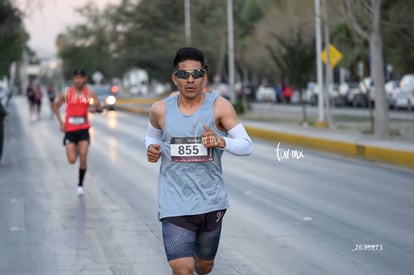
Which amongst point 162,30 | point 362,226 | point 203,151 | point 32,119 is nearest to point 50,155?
point 362,226

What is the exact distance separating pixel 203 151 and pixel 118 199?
26.8ft

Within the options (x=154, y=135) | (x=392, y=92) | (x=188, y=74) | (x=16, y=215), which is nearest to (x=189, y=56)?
(x=188, y=74)

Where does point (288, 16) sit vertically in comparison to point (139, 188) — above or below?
above

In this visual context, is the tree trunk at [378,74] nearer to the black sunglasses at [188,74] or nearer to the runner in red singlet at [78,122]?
the runner in red singlet at [78,122]

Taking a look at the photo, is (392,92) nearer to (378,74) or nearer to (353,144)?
(378,74)

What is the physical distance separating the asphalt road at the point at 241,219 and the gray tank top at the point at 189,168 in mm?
2505

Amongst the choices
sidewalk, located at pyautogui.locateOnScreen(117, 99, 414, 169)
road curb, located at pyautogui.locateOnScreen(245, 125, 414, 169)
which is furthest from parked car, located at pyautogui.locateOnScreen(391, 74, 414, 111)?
road curb, located at pyautogui.locateOnScreen(245, 125, 414, 169)

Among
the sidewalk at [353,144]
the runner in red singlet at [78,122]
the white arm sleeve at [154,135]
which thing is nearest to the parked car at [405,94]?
the sidewalk at [353,144]

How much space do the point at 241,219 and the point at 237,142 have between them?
5908 millimetres

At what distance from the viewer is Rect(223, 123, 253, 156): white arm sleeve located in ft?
20.2

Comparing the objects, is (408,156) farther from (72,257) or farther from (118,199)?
(72,257)

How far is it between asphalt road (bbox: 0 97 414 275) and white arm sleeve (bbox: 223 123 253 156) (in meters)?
2.55

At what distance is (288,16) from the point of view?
58812mm
